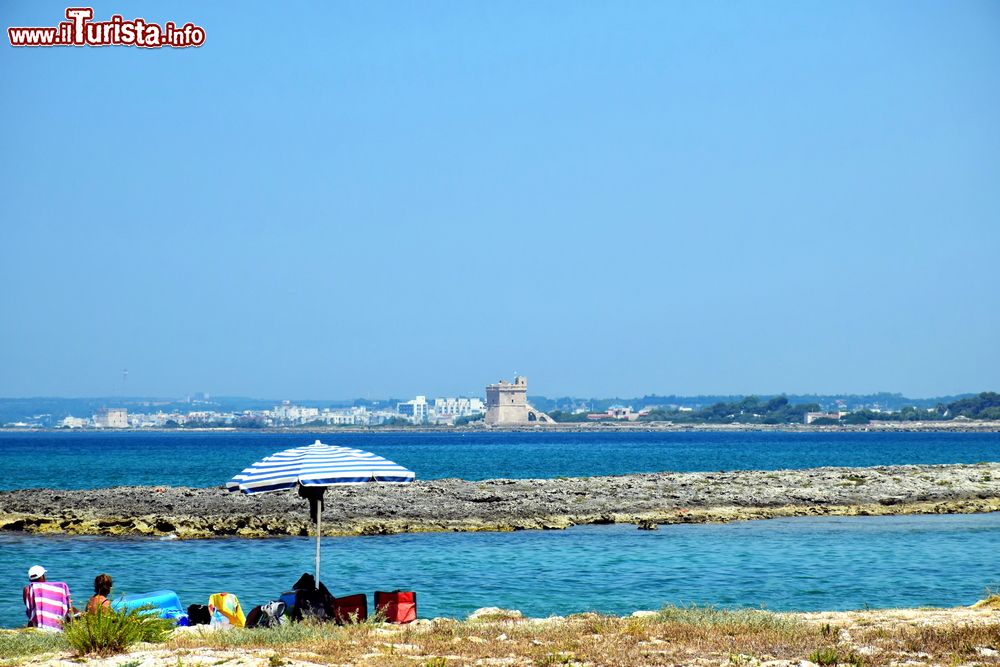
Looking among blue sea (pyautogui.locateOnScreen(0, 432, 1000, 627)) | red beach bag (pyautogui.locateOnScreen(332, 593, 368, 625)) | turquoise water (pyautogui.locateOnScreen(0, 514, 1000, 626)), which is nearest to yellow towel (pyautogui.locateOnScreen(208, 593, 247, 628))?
red beach bag (pyautogui.locateOnScreen(332, 593, 368, 625))

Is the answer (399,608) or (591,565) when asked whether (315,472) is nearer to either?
(399,608)

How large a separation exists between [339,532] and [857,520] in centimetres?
1382

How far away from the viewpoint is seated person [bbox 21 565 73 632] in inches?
536

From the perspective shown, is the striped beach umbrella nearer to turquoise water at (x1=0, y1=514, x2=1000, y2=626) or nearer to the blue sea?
the blue sea

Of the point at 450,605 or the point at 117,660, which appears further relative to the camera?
the point at 450,605

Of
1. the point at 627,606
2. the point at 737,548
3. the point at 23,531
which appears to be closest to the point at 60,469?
the point at 23,531

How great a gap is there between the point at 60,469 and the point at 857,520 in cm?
5585

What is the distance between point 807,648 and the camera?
1105 centimetres

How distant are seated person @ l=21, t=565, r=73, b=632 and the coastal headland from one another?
1409 centimetres

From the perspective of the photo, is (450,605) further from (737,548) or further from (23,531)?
(23,531)

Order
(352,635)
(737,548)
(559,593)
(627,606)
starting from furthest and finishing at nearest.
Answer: (737,548), (559,593), (627,606), (352,635)

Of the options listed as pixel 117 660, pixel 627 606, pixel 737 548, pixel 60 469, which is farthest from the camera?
pixel 60 469

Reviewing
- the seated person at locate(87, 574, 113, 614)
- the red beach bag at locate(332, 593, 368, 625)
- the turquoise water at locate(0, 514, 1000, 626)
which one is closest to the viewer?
the seated person at locate(87, 574, 113, 614)

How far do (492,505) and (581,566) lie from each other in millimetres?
10589
